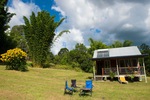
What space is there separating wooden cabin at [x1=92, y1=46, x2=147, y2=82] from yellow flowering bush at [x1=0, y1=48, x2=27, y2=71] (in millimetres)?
9101

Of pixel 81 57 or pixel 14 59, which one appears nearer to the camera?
pixel 14 59

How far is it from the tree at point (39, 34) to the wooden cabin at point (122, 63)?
29.8 feet

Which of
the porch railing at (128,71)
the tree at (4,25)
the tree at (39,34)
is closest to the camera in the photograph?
the porch railing at (128,71)

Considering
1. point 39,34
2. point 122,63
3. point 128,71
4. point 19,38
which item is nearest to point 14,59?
point 39,34

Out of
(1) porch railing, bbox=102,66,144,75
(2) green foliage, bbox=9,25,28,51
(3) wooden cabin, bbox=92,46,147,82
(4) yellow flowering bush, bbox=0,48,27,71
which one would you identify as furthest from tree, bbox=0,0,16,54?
(1) porch railing, bbox=102,66,144,75

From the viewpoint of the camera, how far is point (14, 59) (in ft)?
73.2

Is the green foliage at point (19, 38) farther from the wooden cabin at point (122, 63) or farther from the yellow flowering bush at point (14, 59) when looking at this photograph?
the wooden cabin at point (122, 63)

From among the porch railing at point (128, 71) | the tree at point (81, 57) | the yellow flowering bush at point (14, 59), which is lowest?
the porch railing at point (128, 71)

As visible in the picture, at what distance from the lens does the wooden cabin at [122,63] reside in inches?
901

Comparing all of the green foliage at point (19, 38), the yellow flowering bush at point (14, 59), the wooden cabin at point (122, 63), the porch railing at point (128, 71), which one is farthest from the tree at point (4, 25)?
the porch railing at point (128, 71)

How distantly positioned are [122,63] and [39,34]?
1412cm

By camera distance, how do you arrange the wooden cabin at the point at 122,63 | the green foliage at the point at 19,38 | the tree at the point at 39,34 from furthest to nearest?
the green foliage at the point at 19,38 < the tree at the point at 39,34 < the wooden cabin at the point at 122,63

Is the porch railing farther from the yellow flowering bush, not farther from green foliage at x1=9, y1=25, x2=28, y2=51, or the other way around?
green foliage at x1=9, y1=25, x2=28, y2=51

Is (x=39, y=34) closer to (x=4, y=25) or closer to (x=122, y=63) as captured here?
(x=4, y=25)
